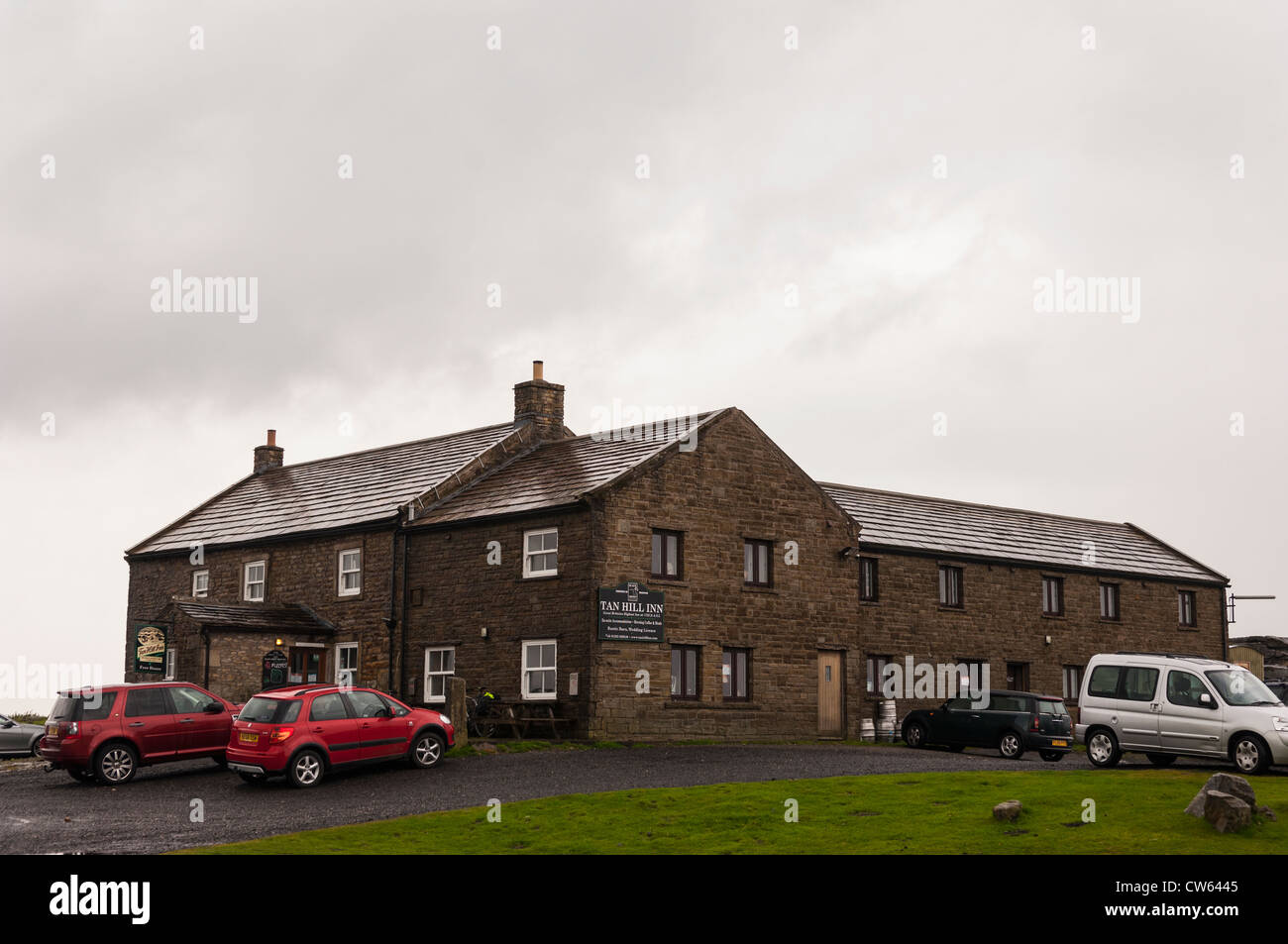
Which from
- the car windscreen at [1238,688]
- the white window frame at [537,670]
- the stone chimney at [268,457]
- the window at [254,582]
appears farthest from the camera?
the stone chimney at [268,457]

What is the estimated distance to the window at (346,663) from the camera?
35.9 m

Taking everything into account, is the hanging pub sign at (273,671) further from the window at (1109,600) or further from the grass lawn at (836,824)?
the window at (1109,600)

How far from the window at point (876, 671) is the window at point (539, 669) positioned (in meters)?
11.1

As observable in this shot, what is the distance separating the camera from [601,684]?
30.2 metres

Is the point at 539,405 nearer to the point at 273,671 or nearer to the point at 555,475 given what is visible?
the point at 555,475

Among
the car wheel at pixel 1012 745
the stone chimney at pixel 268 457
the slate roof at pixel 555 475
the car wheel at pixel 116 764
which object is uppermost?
the stone chimney at pixel 268 457

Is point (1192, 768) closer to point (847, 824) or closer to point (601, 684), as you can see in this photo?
point (847, 824)

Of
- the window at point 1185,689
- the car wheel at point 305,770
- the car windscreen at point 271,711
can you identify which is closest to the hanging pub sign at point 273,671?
the car windscreen at point 271,711

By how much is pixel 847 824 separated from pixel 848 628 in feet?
64.6

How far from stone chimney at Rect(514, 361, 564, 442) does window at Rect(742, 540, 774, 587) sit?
8976 mm

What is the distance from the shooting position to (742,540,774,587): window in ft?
111

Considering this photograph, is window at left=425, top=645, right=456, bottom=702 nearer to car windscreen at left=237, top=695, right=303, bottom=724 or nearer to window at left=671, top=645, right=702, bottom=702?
window at left=671, top=645, right=702, bottom=702

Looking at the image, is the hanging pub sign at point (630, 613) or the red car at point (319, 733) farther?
the hanging pub sign at point (630, 613)
